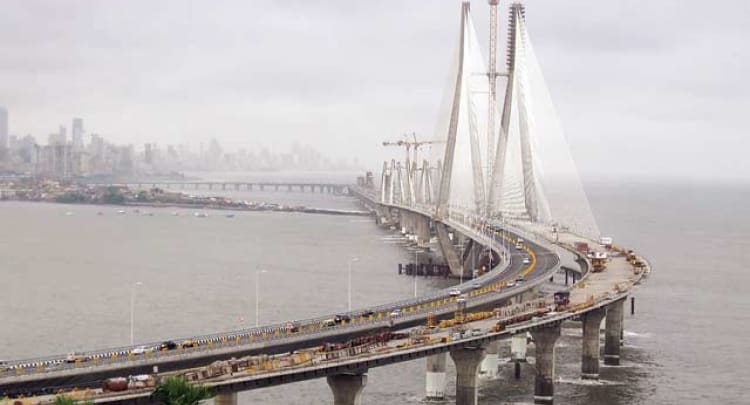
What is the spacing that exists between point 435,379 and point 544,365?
3676 mm

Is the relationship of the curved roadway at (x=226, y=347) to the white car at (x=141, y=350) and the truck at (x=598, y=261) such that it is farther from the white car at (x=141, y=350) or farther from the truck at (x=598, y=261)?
the truck at (x=598, y=261)

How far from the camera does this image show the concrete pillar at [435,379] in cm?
3600

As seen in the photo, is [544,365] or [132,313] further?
[132,313]

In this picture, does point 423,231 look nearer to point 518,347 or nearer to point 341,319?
point 518,347

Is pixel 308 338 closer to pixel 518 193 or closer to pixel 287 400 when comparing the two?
pixel 287 400

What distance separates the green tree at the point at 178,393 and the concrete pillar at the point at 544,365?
15064 mm

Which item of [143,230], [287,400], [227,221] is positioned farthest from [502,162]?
[227,221]

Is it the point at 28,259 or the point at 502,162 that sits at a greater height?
the point at 502,162

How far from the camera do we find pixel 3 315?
51844mm

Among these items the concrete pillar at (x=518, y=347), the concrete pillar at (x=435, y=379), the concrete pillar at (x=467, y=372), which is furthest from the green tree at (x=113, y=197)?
the concrete pillar at (x=467, y=372)

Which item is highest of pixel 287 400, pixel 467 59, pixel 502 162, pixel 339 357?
pixel 467 59

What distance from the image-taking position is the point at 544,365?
3712 cm

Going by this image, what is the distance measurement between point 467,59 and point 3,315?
28.0 meters

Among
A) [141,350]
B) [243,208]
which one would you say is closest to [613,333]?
[141,350]
